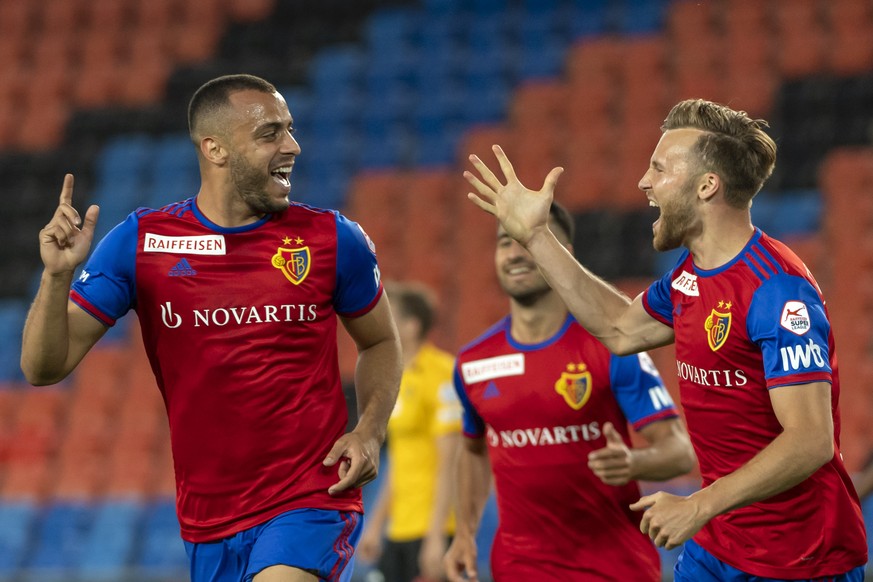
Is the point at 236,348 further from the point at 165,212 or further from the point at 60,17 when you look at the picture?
the point at 60,17

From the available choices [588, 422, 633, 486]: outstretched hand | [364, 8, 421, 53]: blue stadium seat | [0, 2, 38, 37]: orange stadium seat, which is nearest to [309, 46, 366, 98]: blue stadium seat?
[364, 8, 421, 53]: blue stadium seat

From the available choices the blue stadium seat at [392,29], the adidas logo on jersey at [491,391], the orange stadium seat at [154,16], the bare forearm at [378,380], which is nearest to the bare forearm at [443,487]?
the adidas logo on jersey at [491,391]

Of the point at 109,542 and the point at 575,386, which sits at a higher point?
the point at 575,386

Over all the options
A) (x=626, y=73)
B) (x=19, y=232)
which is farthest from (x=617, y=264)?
(x=19, y=232)

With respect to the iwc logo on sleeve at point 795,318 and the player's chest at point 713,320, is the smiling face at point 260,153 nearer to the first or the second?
the player's chest at point 713,320

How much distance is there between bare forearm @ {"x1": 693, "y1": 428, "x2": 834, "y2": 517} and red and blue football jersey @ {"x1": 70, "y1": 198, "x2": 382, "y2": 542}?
4.29ft

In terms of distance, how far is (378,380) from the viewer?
170 inches

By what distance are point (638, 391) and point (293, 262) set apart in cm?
152

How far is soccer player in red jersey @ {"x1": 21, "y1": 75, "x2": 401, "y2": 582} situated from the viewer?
3.97 meters

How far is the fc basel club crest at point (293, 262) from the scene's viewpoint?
162 inches

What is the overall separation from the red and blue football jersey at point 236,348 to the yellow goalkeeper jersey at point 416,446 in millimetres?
3068

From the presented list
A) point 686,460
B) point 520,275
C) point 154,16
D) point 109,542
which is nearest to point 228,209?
point 520,275

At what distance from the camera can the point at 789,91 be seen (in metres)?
11.5

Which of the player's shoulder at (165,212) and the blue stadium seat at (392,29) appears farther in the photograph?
the blue stadium seat at (392,29)
